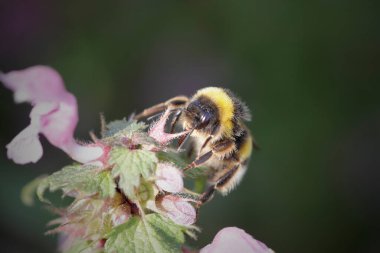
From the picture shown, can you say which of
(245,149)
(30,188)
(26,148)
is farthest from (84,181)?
(245,149)

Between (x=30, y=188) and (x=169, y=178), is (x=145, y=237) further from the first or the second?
(x=30, y=188)

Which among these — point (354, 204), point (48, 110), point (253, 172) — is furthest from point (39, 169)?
point (48, 110)

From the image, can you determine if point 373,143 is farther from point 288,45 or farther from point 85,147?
point 85,147

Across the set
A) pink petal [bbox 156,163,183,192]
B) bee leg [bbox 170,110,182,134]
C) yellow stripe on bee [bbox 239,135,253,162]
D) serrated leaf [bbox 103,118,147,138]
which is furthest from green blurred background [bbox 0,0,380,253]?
pink petal [bbox 156,163,183,192]

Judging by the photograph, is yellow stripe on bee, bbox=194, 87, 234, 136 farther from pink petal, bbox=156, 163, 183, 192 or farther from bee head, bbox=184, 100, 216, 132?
pink petal, bbox=156, 163, 183, 192

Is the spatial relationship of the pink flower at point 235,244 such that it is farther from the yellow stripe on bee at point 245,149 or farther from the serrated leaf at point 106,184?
the yellow stripe on bee at point 245,149

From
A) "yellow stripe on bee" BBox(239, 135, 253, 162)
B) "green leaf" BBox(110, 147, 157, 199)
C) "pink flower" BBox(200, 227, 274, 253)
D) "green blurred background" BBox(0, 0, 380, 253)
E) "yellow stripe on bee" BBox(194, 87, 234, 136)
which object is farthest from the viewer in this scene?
"green blurred background" BBox(0, 0, 380, 253)
